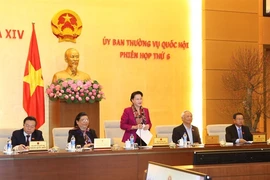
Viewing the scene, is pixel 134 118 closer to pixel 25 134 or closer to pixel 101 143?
pixel 101 143

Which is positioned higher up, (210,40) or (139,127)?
(210,40)

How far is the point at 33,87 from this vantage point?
8570 millimetres

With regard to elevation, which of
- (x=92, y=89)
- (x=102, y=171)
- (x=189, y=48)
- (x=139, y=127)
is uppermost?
(x=189, y=48)

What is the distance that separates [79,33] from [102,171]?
4385mm

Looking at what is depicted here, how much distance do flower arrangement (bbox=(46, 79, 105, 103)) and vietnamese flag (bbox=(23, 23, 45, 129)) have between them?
19.3 inches

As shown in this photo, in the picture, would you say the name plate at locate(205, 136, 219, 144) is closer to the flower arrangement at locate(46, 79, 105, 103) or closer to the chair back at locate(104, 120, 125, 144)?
the chair back at locate(104, 120, 125, 144)

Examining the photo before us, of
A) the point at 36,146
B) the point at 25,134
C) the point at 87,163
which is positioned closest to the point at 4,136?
the point at 25,134

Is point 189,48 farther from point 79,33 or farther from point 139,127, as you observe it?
point 139,127

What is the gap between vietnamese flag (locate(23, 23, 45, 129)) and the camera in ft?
27.8

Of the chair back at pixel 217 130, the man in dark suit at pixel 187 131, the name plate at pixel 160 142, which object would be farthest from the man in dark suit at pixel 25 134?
the chair back at pixel 217 130

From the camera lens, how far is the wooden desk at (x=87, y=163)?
485 centimetres

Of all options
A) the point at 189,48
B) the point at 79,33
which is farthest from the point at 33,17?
the point at 189,48

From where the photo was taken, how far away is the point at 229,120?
9.91 m

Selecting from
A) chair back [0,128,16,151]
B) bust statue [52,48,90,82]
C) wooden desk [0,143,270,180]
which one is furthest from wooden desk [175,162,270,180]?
bust statue [52,48,90,82]
